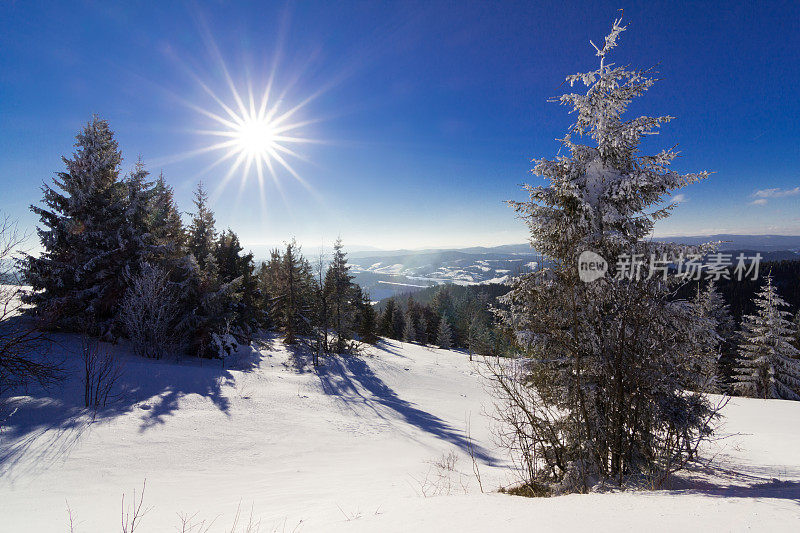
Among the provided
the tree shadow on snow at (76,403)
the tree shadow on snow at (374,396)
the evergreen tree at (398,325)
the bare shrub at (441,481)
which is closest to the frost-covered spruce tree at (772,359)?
the tree shadow on snow at (374,396)

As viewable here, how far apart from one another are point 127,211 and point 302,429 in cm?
1601

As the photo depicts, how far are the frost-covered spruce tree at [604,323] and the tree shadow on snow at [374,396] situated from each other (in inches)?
202

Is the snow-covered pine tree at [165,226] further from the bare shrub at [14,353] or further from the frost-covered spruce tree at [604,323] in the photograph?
the frost-covered spruce tree at [604,323]

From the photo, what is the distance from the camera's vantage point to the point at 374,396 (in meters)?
19.2

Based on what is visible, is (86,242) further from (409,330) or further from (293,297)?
(409,330)

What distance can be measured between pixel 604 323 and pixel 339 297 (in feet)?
73.5

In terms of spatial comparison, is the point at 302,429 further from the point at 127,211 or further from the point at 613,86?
the point at 127,211

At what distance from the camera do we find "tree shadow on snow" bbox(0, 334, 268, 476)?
6820 mm

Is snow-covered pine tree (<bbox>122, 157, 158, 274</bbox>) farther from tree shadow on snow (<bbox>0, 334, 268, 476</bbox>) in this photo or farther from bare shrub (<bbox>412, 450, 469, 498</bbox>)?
bare shrub (<bbox>412, 450, 469, 498</bbox>)

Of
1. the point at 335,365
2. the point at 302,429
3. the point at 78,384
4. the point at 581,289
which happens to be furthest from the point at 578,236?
the point at 335,365

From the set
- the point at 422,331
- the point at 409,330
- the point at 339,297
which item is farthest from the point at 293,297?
the point at 422,331

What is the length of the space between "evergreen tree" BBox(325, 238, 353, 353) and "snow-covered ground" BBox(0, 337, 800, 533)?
10.5 m

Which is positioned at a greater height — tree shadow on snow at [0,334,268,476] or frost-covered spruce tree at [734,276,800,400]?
tree shadow on snow at [0,334,268,476]

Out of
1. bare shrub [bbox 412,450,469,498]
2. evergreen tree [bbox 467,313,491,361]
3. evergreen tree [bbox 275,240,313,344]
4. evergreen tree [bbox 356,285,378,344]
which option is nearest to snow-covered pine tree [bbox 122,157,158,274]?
evergreen tree [bbox 275,240,313,344]
